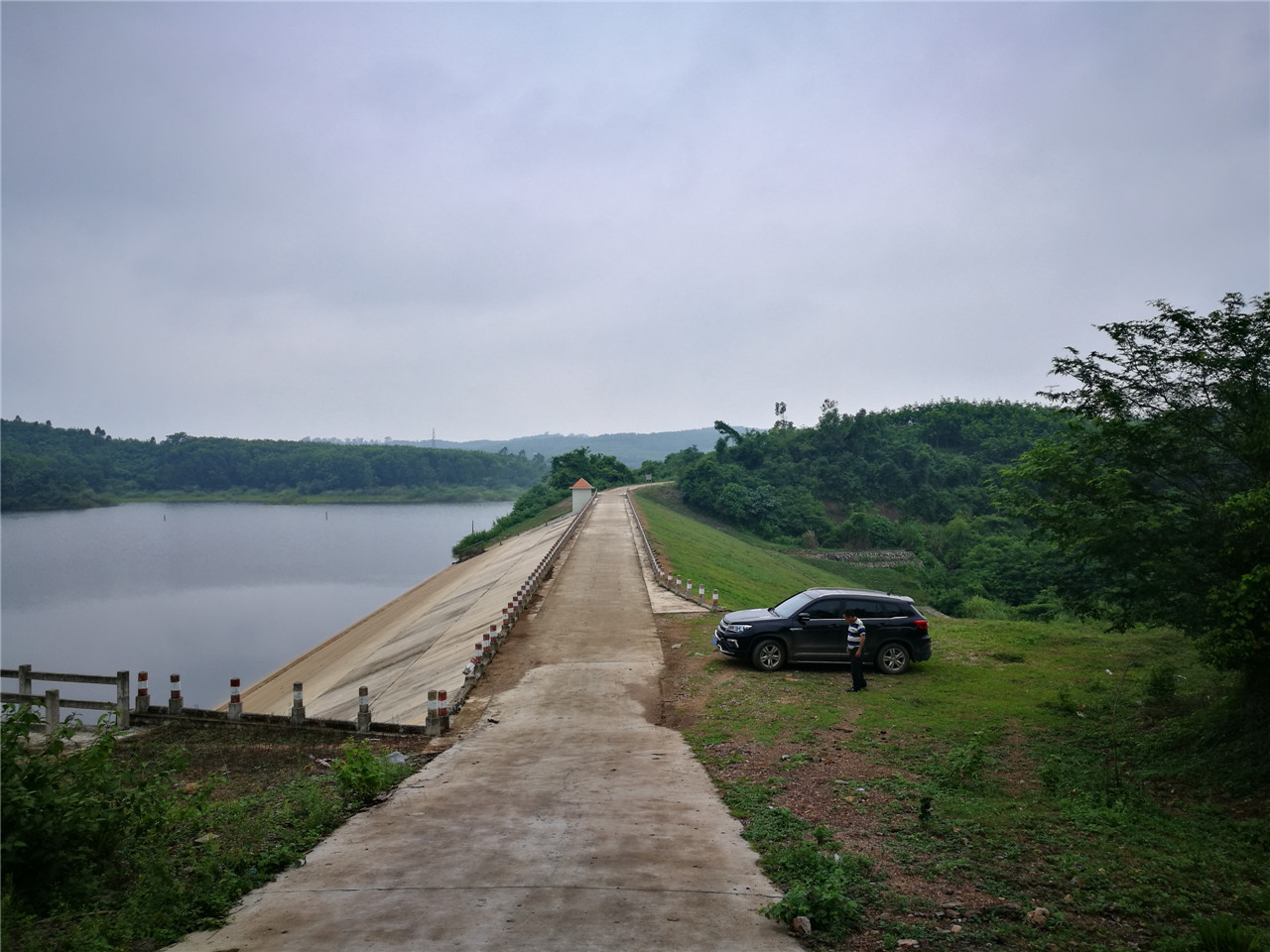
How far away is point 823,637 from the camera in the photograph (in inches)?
623

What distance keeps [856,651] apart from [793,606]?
7.19ft

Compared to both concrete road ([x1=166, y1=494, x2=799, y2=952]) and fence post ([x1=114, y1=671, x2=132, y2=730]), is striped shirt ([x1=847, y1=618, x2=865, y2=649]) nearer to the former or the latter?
concrete road ([x1=166, y1=494, x2=799, y2=952])

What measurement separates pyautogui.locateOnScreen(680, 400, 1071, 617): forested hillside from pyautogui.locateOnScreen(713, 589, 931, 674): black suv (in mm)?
29261

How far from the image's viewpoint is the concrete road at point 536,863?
562 cm

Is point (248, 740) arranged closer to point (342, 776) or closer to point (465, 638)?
point (342, 776)

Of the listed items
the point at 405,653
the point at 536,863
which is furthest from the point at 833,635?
the point at 405,653

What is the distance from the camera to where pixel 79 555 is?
71.6 meters

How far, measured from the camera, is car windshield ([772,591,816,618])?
52.8 feet

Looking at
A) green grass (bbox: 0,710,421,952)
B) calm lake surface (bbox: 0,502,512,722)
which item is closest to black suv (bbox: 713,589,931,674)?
green grass (bbox: 0,710,421,952)

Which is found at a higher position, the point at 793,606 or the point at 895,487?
the point at 895,487

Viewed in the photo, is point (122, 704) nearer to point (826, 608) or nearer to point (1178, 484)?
point (826, 608)

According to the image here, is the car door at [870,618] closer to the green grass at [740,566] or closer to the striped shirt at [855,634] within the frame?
the striped shirt at [855,634]

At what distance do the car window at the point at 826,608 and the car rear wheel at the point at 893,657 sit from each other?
107 centimetres

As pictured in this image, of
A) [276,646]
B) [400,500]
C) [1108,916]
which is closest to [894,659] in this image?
[1108,916]
